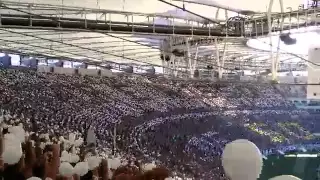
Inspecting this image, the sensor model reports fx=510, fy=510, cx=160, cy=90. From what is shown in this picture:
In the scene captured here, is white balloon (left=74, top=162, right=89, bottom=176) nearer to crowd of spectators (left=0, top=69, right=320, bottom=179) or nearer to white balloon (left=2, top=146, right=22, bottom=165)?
white balloon (left=2, top=146, right=22, bottom=165)

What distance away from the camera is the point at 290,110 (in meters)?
7.94

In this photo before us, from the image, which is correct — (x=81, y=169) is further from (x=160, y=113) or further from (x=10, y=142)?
(x=160, y=113)

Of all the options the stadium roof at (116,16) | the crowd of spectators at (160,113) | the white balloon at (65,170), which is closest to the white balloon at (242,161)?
the white balloon at (65,170)

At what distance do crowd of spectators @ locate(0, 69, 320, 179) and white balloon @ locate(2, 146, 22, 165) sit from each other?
3.94m

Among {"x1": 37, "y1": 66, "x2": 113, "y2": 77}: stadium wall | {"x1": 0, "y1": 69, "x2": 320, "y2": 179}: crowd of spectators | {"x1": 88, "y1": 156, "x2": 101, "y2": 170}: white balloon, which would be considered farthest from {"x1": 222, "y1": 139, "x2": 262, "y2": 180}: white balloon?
{"x1": 37, "y1": 66, "x2": 113, "y2": 77}: stadium wall

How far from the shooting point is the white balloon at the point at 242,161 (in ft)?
4.90

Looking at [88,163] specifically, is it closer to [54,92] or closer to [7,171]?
[7,171]

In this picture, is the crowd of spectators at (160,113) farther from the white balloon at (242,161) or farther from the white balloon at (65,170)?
the white balloon at (242,161)

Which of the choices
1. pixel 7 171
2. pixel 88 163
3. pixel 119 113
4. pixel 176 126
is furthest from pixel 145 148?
pixel 7 171

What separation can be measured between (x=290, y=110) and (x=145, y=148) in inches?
99.7

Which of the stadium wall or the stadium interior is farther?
the stadium wall

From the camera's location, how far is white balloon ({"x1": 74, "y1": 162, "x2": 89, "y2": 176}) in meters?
1.93

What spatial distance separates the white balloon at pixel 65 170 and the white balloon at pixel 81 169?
26 millimetres

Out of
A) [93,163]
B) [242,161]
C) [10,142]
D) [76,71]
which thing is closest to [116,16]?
[76,71]
